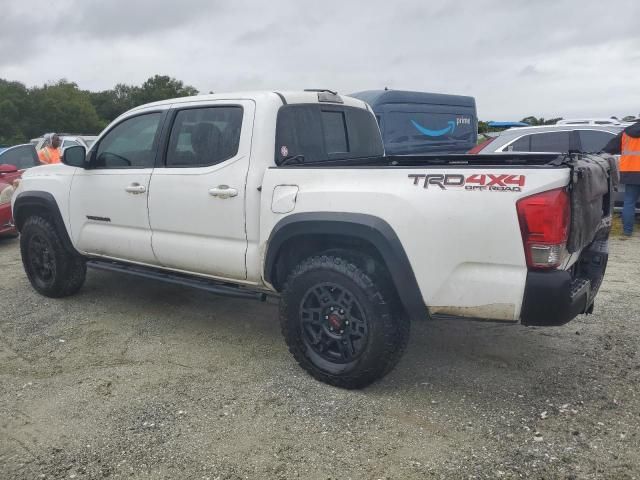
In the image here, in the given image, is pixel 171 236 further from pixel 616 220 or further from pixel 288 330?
pixel 616 220

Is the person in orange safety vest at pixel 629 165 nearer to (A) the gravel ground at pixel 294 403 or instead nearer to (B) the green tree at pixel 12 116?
(A) the gravel ground at pixel 294 403

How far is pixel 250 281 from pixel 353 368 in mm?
958

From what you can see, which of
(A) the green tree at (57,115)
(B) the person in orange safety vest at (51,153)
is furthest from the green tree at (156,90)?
(B) the person in orange safety vest at (51,153)

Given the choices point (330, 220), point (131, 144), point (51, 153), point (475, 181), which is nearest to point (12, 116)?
point (51, 153)

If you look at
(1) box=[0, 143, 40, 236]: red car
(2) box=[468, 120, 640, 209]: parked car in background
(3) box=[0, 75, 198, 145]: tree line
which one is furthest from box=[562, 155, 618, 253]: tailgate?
(3) box=[0, 75, 198, 145]: tree line

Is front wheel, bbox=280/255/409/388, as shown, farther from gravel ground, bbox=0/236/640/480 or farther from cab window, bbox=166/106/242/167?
cab window, bbox=166/106/242/167

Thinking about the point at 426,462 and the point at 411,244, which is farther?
the point at 411,244

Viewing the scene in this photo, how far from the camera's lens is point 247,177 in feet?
12.6

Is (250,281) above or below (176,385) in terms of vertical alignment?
above

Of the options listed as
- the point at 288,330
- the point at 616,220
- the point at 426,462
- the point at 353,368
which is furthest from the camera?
the point at 616,220

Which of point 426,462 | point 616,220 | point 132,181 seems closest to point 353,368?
point 426,462

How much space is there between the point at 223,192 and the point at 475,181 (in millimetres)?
1712

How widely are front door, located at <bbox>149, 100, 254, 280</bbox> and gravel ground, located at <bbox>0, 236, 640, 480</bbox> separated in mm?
718

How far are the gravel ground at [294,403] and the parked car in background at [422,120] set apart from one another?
222 inches
